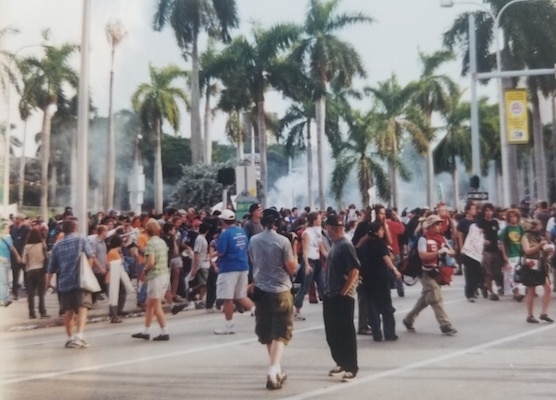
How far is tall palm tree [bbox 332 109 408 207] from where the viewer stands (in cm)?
4359

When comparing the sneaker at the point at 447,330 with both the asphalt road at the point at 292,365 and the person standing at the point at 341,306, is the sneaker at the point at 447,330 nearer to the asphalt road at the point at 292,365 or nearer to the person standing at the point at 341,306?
the asphalt road at the point at 292,365

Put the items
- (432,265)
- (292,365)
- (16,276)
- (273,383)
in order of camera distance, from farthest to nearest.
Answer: (16,276) < (432,265) < (292,365) < (273,383)

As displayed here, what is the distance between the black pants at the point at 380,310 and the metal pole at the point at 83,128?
7757mm

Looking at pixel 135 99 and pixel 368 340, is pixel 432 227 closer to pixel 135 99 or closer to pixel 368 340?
pixel 368 340

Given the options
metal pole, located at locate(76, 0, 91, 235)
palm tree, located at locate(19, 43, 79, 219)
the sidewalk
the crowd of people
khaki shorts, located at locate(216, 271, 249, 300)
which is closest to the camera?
the crowd of people

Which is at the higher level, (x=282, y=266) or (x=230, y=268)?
(x=282, y=266)

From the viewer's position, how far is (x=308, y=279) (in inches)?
512

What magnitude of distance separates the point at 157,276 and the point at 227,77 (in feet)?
93.6

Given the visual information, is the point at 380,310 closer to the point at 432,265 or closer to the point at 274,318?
the point at 432,265

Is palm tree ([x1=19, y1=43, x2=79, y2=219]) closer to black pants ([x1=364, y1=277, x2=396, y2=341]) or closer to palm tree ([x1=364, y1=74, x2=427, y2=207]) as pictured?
black pants ([x1=364, y1=277, x2=396, y2=341])

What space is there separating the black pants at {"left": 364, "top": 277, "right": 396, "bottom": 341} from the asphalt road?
178 millimetres

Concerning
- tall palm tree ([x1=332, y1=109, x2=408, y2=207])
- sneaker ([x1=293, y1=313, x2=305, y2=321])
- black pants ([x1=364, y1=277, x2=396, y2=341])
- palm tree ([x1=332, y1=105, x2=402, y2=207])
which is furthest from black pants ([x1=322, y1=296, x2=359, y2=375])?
tall palm tree ([x1=332, y1=109, x2=408, y2=207])

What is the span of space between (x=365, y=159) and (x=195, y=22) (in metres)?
12.4

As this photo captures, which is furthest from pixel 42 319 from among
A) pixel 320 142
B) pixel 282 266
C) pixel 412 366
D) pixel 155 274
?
pixel 320 142
